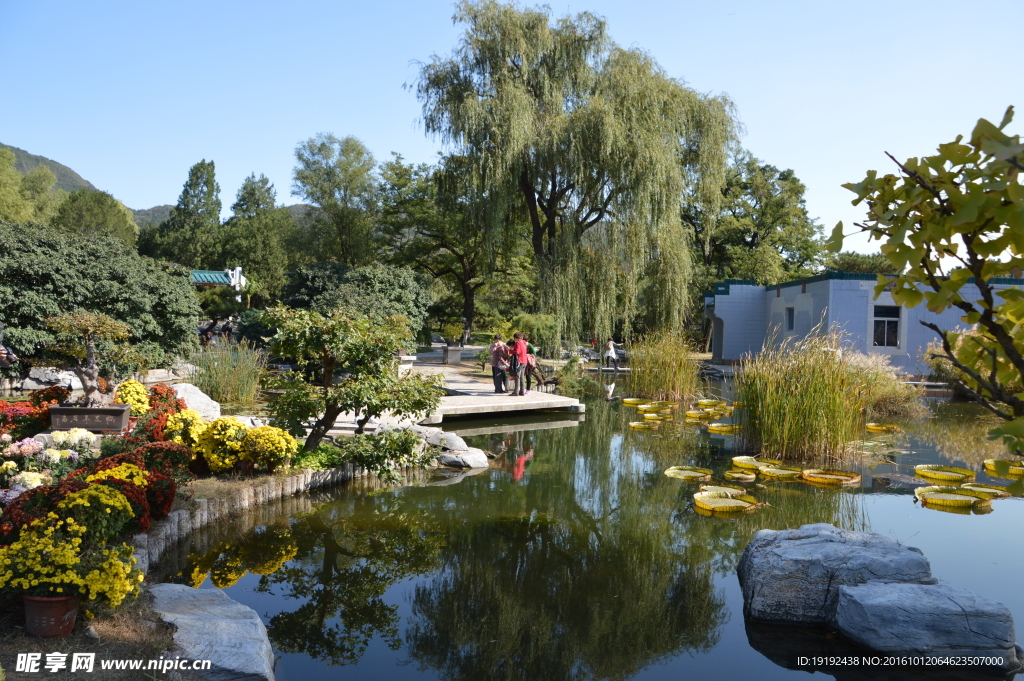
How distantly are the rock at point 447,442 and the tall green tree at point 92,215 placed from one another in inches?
1266

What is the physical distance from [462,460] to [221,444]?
99.9 inches

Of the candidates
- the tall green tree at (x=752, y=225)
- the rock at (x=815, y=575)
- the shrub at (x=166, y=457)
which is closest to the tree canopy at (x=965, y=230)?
the rock at (x=815, y=575)

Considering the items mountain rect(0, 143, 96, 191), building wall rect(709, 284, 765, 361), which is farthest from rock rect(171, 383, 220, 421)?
mountain rect(0, 143, 96, 191)

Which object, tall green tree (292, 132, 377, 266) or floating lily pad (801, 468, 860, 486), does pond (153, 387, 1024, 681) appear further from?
tall green tree (292, 132, 377, 266)

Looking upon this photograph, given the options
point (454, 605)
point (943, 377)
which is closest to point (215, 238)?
point (943, 377)

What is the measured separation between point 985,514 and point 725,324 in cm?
1617

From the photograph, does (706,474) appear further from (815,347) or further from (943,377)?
(943,377)

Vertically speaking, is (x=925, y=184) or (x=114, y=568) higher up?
(x=925, y=184)

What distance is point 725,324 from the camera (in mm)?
21969

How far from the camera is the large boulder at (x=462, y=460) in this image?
25.3ft

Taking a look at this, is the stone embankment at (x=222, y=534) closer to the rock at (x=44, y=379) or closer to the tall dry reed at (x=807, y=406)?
the tall dry reed at (x=807, y=406)

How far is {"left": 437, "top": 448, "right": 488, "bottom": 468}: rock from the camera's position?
7703mm

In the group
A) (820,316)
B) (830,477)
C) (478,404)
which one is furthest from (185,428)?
(820,316)

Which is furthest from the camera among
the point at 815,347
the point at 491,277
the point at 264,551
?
the point at 491,277
